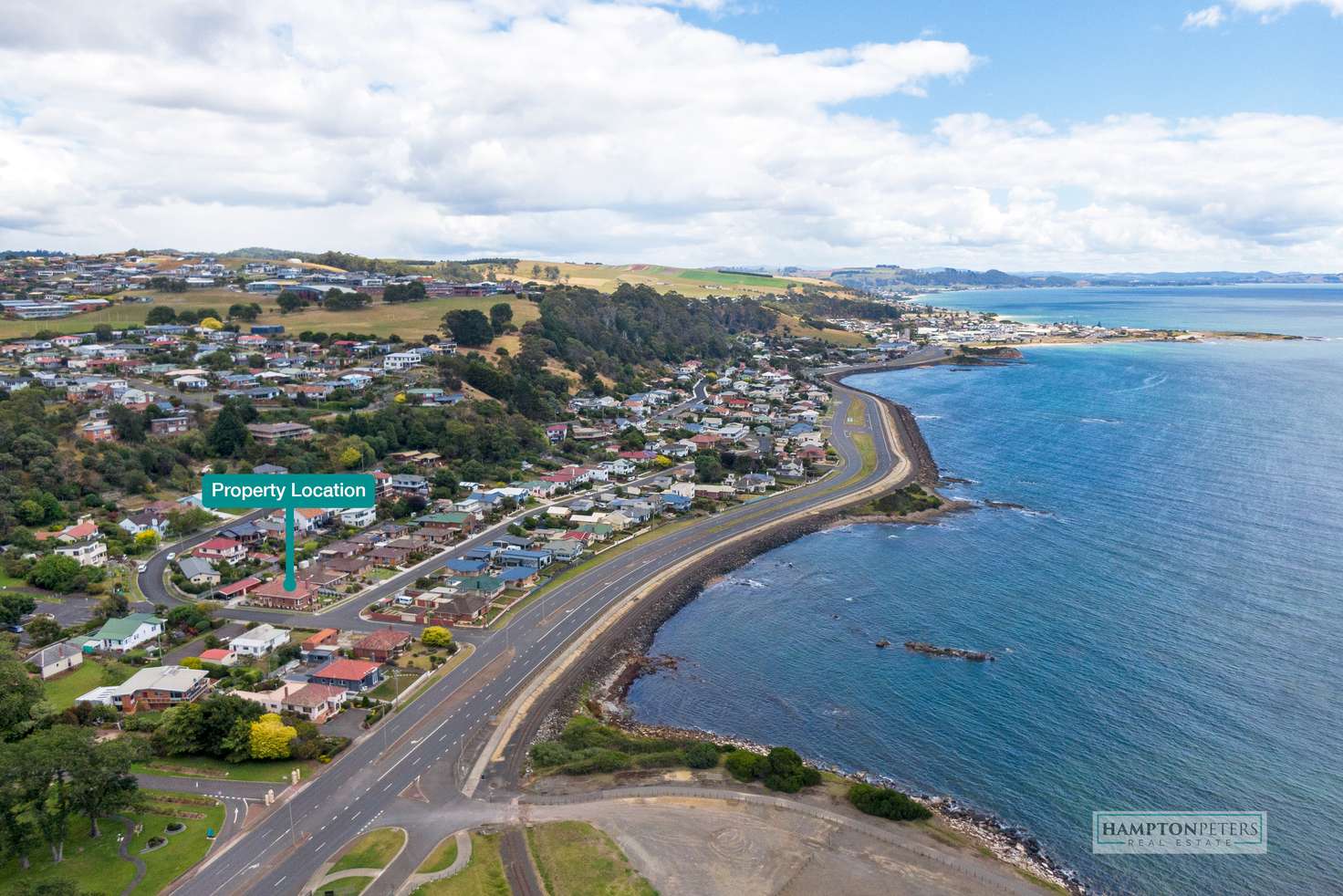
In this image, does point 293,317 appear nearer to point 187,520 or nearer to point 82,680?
point 187,520

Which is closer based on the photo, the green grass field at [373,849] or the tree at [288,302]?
the green grass field at [373,849]

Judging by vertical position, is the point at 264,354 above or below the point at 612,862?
above

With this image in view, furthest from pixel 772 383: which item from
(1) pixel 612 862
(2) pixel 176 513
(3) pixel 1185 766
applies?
(1) pixel 612 862

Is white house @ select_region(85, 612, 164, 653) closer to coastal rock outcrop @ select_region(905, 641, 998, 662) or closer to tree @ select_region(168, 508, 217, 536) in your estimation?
tree @ select_region(168, 508, 217, 536)

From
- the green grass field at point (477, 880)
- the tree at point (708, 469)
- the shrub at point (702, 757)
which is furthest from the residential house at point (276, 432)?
the green grass field at point (477, 880)

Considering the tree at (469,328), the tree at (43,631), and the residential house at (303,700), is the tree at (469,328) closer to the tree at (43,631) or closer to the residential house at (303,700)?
the tree at (43,631)

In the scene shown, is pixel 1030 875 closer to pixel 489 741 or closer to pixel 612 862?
pixel 612 862

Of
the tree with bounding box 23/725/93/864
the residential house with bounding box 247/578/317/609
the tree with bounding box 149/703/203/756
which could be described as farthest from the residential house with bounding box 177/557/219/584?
the tree with bounding box 23/725/93/864
